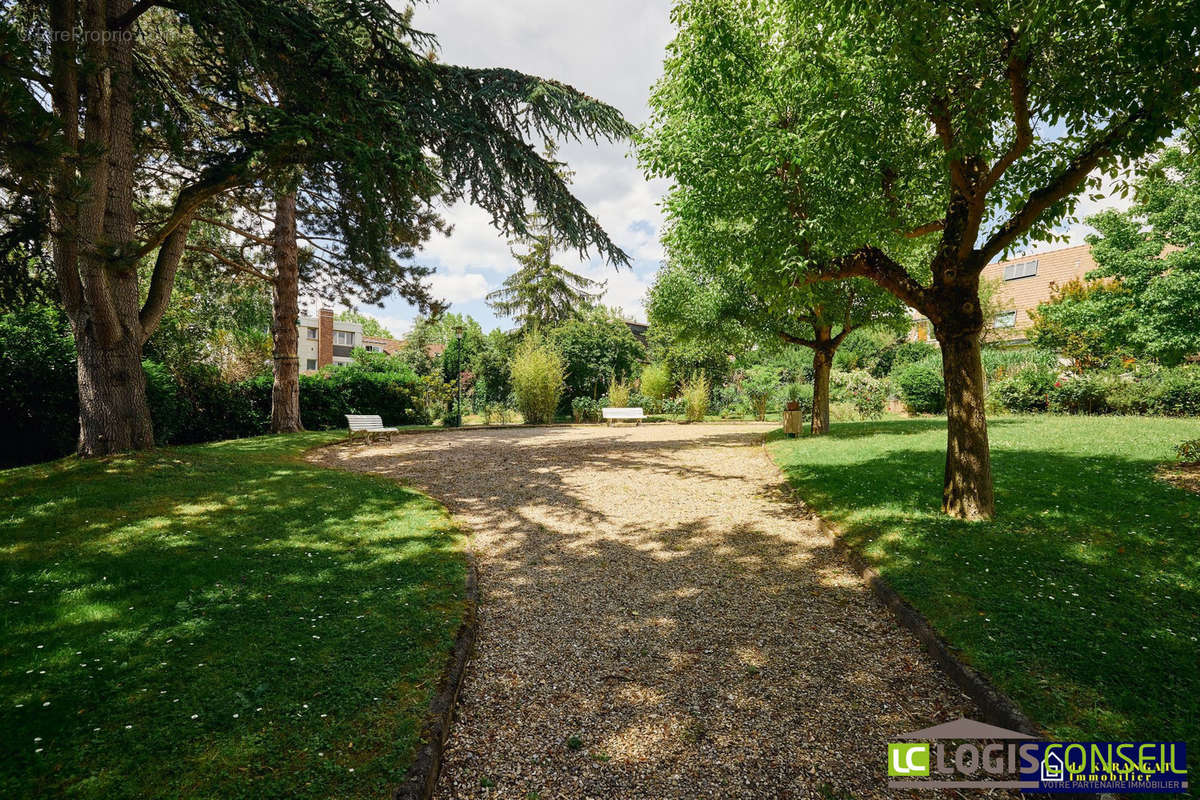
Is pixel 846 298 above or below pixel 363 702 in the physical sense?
above

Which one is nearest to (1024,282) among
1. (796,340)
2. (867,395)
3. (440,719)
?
(867,395)

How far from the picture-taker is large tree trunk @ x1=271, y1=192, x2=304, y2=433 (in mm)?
13867

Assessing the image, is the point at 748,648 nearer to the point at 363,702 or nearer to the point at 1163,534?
the point at 363,702

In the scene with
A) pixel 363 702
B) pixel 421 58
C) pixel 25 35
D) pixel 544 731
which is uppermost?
pixel 421 58

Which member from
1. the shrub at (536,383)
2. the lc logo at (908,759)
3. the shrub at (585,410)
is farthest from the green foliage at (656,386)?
the lc logo at (908,759)

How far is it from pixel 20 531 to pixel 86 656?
320cm

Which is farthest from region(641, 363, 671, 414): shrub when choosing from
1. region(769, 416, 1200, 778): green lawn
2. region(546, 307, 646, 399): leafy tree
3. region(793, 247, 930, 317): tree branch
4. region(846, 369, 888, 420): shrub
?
region(793, 247, 930, 317): tree branch

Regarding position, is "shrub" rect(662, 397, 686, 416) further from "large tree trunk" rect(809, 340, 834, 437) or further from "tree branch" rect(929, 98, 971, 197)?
"tree branch" rect(929, 98, 971, 197)

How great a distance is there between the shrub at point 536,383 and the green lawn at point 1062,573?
1275 centimetres

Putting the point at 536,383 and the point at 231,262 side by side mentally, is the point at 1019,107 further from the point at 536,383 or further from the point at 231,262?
the point at 536,383

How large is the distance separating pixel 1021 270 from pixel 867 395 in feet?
83.2

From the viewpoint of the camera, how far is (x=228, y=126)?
1038 centimetres

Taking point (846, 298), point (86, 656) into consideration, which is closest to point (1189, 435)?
point (846, 298)

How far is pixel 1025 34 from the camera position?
4.09 meters
